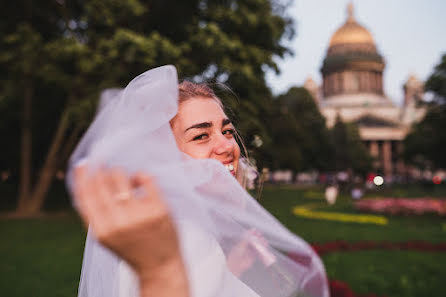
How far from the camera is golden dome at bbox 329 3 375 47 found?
76438mm

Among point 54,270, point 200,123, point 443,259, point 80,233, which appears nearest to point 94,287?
point 200,123

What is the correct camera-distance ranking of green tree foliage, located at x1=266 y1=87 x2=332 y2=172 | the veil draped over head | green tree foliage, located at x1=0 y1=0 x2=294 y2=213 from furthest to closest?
1. green tree foliage, located at x1=266 y1=87 x2=332 y2=172
2. green tree foliage, located at x1=0 y1=0 x2=294 y2=213
3. the veil draped over head

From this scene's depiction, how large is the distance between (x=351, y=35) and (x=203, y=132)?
270 feet

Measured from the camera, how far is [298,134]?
20.7m

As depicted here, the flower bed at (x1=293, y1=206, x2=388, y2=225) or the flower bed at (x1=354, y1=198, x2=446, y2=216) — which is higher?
the flower bed at (x1=354, y1=198, x2=446, y2=216)

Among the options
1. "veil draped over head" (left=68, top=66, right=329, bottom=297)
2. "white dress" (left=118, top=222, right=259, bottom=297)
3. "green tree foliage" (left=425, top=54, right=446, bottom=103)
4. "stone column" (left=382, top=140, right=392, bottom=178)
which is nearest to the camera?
"veil draped over head" (left=68, top=66, right=329, bottom=297)

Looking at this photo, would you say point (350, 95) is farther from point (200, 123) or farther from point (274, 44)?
point (200, 123)

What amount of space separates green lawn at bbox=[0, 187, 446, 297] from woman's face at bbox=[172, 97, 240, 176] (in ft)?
3.04

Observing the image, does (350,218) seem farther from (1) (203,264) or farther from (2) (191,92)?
(1) (203,264)

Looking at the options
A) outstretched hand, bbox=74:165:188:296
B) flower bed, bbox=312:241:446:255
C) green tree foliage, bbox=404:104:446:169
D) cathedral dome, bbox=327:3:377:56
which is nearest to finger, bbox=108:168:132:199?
outstretched hand, bbox=74:165:188:296

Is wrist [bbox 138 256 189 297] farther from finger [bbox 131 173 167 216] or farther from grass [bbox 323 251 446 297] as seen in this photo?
grass [bbox 323 251 446 297]

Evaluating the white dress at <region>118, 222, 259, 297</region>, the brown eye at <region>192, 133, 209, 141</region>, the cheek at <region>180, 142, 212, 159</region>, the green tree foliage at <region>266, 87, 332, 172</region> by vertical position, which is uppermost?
the green tree foliage at <region>266, 87, 332, 172</region>

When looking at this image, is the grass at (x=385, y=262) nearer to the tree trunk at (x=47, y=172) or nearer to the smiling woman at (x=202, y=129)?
the smiling woman at (x=202, y=129)

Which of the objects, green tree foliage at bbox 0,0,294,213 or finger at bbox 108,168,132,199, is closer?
finger at bbox 108,168,132,199
